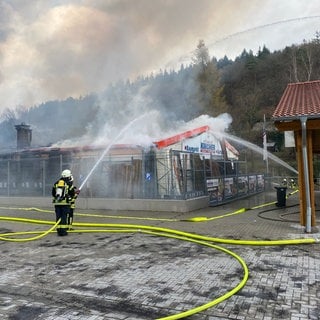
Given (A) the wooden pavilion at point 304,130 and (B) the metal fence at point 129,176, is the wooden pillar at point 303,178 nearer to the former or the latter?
(A) the wooden pavilion at point 304,130

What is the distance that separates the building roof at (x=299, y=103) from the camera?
28.9ft

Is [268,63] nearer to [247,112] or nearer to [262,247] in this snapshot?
[247,112]

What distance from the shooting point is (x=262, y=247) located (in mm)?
7453

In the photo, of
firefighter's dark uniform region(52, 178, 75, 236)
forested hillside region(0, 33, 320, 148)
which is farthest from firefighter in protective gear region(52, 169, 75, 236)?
forested hillside region(0, 33, 320, 148)

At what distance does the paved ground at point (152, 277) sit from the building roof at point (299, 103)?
279cm

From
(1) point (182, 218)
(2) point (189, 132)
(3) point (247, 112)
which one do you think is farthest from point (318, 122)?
(3) point (247, 112)

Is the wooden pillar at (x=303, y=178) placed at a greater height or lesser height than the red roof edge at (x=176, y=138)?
lesser

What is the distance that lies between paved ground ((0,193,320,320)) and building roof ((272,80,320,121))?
9.17 ft

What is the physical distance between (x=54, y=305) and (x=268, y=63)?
52.6 metres

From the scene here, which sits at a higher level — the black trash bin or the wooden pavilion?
the wooden pavilion

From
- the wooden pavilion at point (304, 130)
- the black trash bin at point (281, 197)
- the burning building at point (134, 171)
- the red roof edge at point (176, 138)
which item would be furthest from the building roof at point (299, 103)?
the red roof edge at point (176, 138)

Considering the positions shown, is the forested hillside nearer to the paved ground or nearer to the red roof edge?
the red roof edge

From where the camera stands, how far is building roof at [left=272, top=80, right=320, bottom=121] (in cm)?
880

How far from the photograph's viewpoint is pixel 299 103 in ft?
32.8
